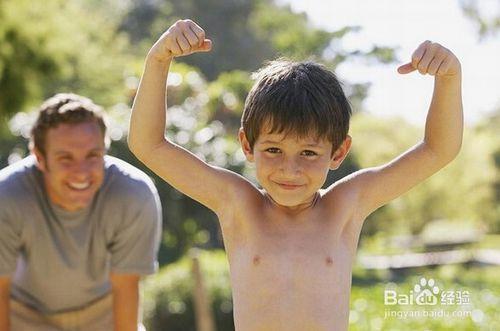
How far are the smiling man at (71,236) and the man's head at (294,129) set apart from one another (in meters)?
0.94

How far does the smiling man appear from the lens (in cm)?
290

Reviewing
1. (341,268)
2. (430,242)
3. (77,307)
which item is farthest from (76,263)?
(430,242)

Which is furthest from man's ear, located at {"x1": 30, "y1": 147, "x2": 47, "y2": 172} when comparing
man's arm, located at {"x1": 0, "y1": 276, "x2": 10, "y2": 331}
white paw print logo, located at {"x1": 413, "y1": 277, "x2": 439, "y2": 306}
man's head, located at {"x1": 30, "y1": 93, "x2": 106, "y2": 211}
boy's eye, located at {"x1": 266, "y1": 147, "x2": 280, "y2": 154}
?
white paw print logo, located at {"x1": 413, "y1": 277, "x2": 439, "y2": 306}

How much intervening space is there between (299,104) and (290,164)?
0.14m

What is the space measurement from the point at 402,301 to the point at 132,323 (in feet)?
8.88

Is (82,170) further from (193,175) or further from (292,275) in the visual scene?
(292,275)

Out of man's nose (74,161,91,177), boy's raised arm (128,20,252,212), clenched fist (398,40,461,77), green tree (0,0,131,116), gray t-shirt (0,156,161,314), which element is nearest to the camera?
clenched fist (398,40,461,77)

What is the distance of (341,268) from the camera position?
2.11 m

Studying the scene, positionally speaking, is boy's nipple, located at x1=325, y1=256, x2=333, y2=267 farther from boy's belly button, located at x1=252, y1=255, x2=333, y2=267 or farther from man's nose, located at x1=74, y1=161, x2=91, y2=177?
man's nose, located at x1=74, y1=161, x2=91, y2=177

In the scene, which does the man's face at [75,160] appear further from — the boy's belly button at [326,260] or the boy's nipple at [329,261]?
the boy's nipple at [329,261]

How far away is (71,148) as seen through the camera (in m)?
2.85

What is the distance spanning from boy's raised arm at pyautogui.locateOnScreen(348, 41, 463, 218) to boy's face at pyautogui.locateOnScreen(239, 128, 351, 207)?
0.53 feet

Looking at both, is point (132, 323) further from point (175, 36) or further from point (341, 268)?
point (175, 36)

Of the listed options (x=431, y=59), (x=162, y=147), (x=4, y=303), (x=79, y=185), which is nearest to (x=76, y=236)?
(x=79, y=185)
